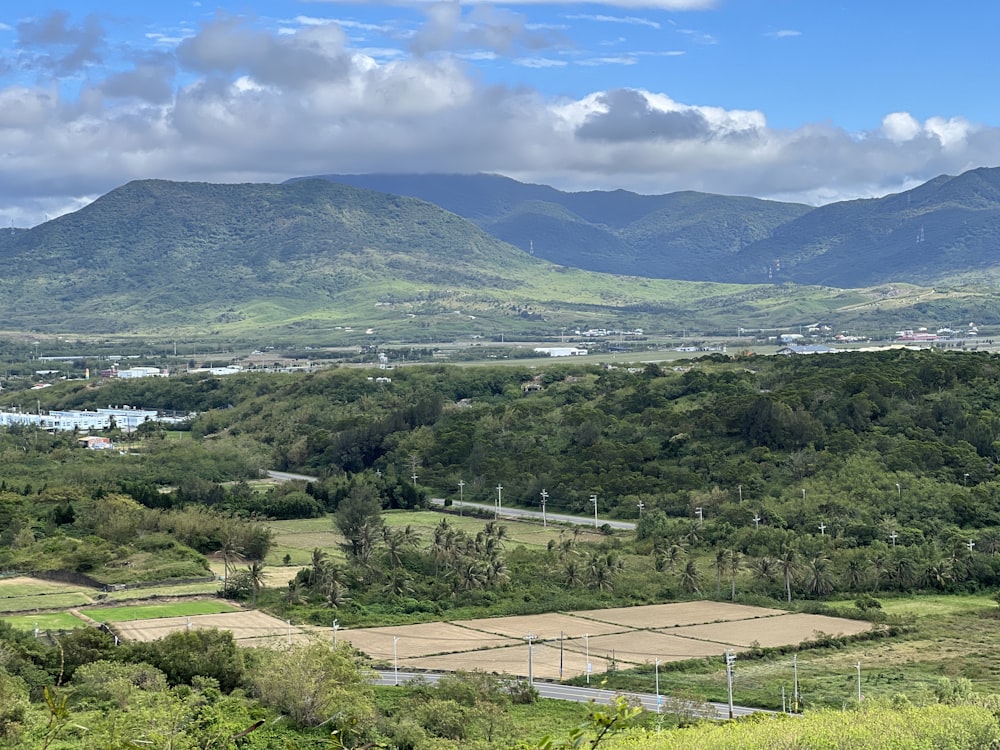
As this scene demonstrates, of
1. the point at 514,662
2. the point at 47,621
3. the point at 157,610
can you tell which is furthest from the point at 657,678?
the point at 47,621

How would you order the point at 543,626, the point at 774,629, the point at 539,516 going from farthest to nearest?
the point at 539,516 → the point at 543,626 → the point at 774,629

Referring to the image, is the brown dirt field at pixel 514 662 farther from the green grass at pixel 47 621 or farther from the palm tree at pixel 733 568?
the green grass at pixel 47 621

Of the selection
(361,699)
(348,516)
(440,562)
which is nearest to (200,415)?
(348,516)

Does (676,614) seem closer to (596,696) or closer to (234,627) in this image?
(596,696)

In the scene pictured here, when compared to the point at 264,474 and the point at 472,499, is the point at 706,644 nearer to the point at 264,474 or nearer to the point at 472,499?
the point at 472,499

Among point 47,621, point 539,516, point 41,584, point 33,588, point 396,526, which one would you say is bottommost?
point 539,516

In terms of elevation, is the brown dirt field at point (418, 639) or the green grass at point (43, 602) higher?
the green grass at point (43, 602)

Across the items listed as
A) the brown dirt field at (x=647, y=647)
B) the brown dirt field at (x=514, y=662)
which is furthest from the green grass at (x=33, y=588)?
the brown dirt field at (x=647, y=647)

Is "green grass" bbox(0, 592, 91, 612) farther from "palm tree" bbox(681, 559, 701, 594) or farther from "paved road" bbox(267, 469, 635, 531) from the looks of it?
"paved road" bbox(267, 469, 635, 531)
